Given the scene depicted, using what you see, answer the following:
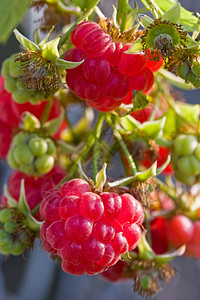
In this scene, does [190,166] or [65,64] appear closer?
[65,64]

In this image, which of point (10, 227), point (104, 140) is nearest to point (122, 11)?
point (104, 140)

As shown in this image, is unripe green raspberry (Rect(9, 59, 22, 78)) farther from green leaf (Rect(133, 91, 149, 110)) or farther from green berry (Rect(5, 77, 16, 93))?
green leaf (Rect(133, 91, 149, 110))

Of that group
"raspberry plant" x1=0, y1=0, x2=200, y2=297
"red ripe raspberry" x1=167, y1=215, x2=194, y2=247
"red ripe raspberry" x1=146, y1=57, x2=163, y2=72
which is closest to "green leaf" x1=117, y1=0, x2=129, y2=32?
"raspberry plant" x1=0, y1=0, x2=200, y2=297

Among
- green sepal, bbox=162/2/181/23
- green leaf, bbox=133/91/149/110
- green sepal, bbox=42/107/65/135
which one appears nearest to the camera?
green sepal, bbox=162/2/181/23

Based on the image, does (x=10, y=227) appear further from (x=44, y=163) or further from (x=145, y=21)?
(x=145, y=21)

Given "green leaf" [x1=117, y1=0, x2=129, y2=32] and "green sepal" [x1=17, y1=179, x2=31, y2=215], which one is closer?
"green leaf" [x1=117, y1=0, x2=129, y2=32]

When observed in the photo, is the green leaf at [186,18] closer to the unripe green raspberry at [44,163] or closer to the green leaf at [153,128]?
the green leaf at [153,128]

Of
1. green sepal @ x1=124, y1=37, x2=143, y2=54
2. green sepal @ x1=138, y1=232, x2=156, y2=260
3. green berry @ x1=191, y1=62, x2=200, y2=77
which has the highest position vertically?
green sepal @ x1=124, y1=37, x2=143, y2=54
